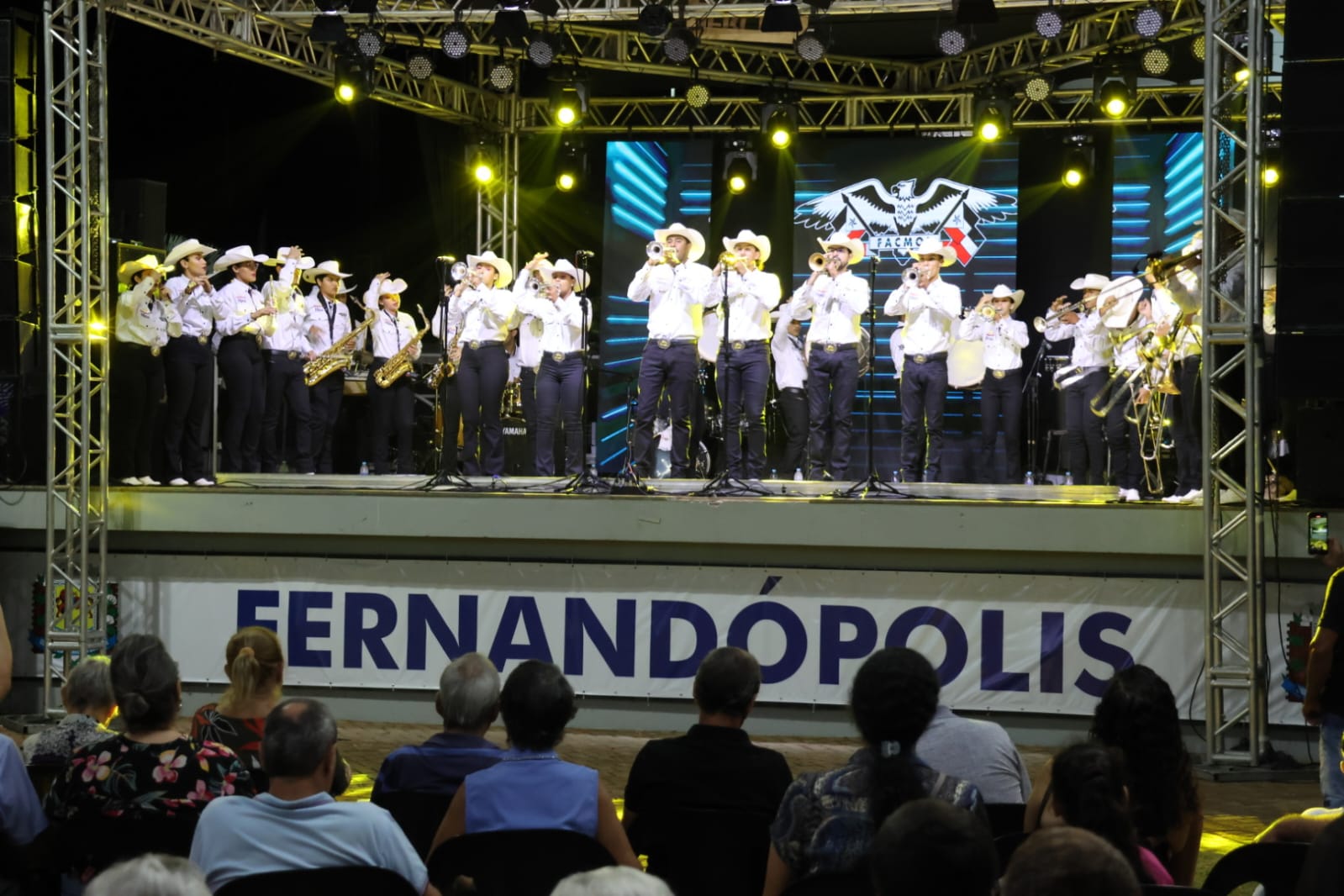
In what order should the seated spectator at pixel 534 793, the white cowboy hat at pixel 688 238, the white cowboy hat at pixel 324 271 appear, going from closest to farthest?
the seated spectator at pixel 534 793
the white cowboy hat at pixel 688 238
the white cowboy hat at pixel 324 271

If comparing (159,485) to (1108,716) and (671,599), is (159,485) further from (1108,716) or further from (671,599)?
(1108,716)

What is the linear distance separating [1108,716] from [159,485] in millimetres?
7706

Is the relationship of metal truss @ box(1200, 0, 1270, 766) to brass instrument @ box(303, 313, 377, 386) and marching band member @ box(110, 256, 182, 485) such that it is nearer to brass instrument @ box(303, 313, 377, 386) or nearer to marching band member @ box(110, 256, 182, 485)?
marching band member @ box(110, 256, 182, 485)

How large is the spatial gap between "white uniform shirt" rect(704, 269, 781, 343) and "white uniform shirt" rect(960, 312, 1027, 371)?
2.59 m

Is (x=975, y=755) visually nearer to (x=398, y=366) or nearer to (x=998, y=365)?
(x=998, y=365)

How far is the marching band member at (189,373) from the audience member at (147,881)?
345 inches

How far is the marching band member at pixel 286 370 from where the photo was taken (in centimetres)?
1241

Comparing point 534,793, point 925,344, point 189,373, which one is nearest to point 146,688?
point 534,793

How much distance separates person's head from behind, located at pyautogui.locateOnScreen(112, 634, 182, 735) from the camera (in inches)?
146

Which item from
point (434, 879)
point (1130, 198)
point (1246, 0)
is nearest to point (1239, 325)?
point (1246, 0)

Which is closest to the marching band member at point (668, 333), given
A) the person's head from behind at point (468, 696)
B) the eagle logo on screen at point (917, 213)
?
the eagle logo on screen at point (917, 213)

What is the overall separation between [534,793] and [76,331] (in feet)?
21.6

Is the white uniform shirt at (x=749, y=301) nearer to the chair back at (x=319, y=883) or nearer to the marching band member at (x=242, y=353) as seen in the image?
the marching band member at (x=242, y=353)

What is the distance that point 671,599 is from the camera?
936 centimetres
